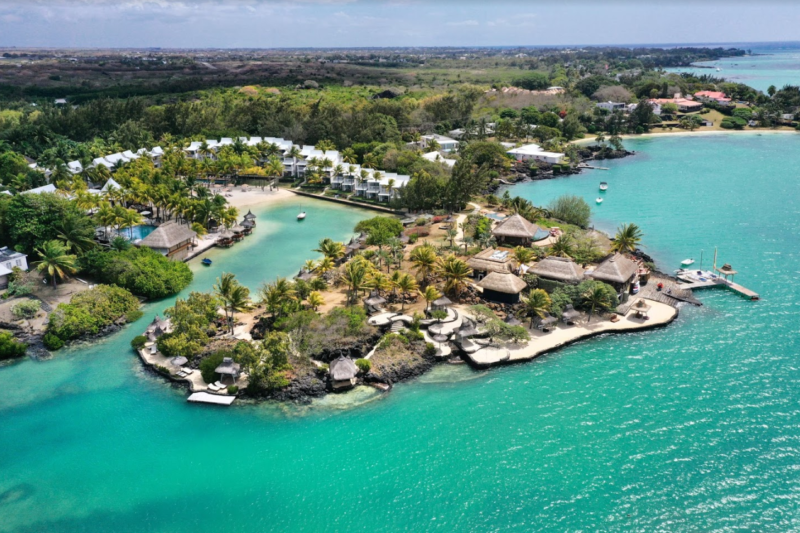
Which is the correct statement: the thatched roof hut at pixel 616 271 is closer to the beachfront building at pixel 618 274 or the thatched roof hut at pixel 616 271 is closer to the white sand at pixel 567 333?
the beachfront building at pixel 618 274

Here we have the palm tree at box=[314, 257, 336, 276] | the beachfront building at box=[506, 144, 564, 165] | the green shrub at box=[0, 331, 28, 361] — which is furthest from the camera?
the beachfront building at box=[506, 144, 564, 165]

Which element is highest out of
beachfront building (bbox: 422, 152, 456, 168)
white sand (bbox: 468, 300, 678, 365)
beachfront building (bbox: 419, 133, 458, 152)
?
beachfront building (bbox: 419, 133, 458, 152)

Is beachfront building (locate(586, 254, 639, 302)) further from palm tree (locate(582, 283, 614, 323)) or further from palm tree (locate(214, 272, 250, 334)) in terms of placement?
palm tree (locate(214, 272, 250, 334))

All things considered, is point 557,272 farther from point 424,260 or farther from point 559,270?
point 424,260

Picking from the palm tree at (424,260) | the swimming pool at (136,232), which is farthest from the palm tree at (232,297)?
the swimming pool at (136,232)

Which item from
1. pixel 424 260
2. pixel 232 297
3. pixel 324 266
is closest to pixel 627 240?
pixel 424 260

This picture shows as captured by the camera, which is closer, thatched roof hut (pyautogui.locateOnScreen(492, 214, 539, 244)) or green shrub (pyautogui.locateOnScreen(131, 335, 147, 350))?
green shrub (pyautogui.locateOnScreen(131, 335, 147, 350))

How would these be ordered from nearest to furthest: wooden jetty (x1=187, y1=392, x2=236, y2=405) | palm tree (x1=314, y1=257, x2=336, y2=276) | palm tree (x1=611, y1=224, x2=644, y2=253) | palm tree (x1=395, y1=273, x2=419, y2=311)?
wooden jetty (x1=187, y1=392, x2=236, y2=405), palm tree (x1=395, y1=273, x2=419, y2=311), palm tree (x1=314, y1=257, x2=336, y2=276), palm tree (x1=611, y1=224, x2=644, y2=253)

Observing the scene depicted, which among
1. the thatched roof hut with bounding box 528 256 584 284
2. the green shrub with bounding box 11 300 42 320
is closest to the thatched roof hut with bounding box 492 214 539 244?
the thatched roof hut with bounding box 528 256 584 284
